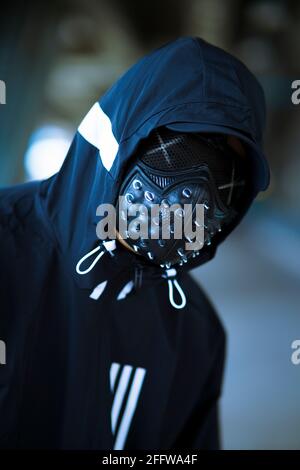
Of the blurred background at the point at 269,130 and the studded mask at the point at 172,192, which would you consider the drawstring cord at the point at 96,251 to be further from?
the blurred background at the point at 269,130

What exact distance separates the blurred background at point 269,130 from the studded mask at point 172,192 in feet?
4.52

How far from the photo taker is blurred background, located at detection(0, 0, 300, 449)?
2189mm

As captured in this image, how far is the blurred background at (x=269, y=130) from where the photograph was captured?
219cm

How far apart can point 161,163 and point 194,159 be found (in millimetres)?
63

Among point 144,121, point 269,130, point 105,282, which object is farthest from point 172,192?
point 269,130

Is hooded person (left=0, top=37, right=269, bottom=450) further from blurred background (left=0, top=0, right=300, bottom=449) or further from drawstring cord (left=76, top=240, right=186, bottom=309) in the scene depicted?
blurred background (left=0, top=0, right=300, bottom=449)

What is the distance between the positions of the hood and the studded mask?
1.7 inches

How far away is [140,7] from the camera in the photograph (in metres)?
4.22

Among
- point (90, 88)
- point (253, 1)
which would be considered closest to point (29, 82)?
point (253, 1)

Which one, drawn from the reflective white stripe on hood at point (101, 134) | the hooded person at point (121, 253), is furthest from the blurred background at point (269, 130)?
the reflective white stripe on hood at point (101, 134)

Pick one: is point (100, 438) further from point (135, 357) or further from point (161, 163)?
point (161, 163)

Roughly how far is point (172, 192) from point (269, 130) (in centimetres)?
652

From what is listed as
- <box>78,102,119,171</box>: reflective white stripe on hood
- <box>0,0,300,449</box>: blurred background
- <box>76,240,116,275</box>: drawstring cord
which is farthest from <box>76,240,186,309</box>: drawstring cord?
<box>0,0,300,449</box>: blurred background

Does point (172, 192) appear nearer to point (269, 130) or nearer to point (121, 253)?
point (121, 253)
